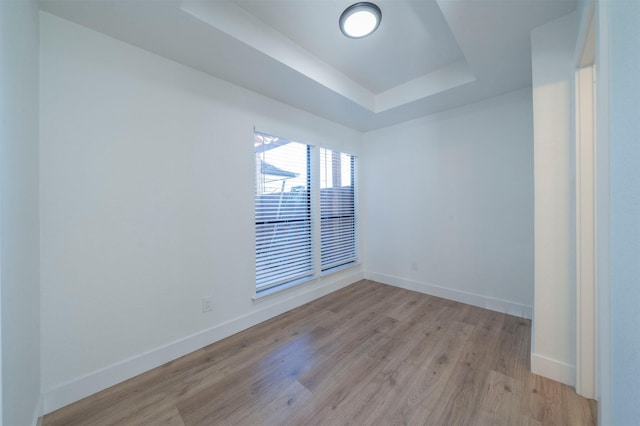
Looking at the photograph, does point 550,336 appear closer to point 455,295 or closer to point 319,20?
point 455,295

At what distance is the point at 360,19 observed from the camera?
5.72ft

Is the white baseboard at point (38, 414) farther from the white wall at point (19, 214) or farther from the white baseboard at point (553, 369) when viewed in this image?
Result: the white baseboard at point (553, 369)

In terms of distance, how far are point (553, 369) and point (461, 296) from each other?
130 centimetres

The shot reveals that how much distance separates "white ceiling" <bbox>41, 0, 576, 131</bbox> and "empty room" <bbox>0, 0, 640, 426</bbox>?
0.02 metres

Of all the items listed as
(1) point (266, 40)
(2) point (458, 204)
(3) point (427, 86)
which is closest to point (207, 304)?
(1) point (266, 40)

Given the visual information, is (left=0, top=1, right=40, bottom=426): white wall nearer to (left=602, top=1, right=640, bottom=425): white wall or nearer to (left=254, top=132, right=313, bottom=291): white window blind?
(left=254, top=132, right=313, bottom=291): white window blind

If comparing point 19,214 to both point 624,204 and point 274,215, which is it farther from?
point 624,204

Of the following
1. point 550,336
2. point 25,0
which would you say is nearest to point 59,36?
point 25,0

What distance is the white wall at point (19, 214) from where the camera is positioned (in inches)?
36.4

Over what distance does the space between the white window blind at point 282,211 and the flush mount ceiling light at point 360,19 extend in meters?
1.25

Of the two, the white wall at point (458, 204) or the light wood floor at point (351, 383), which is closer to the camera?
the light wood floor at point (351, 383)

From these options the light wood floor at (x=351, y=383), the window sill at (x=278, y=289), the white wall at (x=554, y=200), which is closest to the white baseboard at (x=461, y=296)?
the light wood floor at (x=351, y=383)

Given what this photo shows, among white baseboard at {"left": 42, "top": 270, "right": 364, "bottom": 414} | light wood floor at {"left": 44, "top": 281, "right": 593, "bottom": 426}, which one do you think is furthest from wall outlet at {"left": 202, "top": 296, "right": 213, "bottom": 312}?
light wood floor at {"left": 44, "top": 281, "right": 593, "bottom": 426}

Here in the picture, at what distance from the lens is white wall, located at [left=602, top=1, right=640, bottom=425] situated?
24.5 inches
